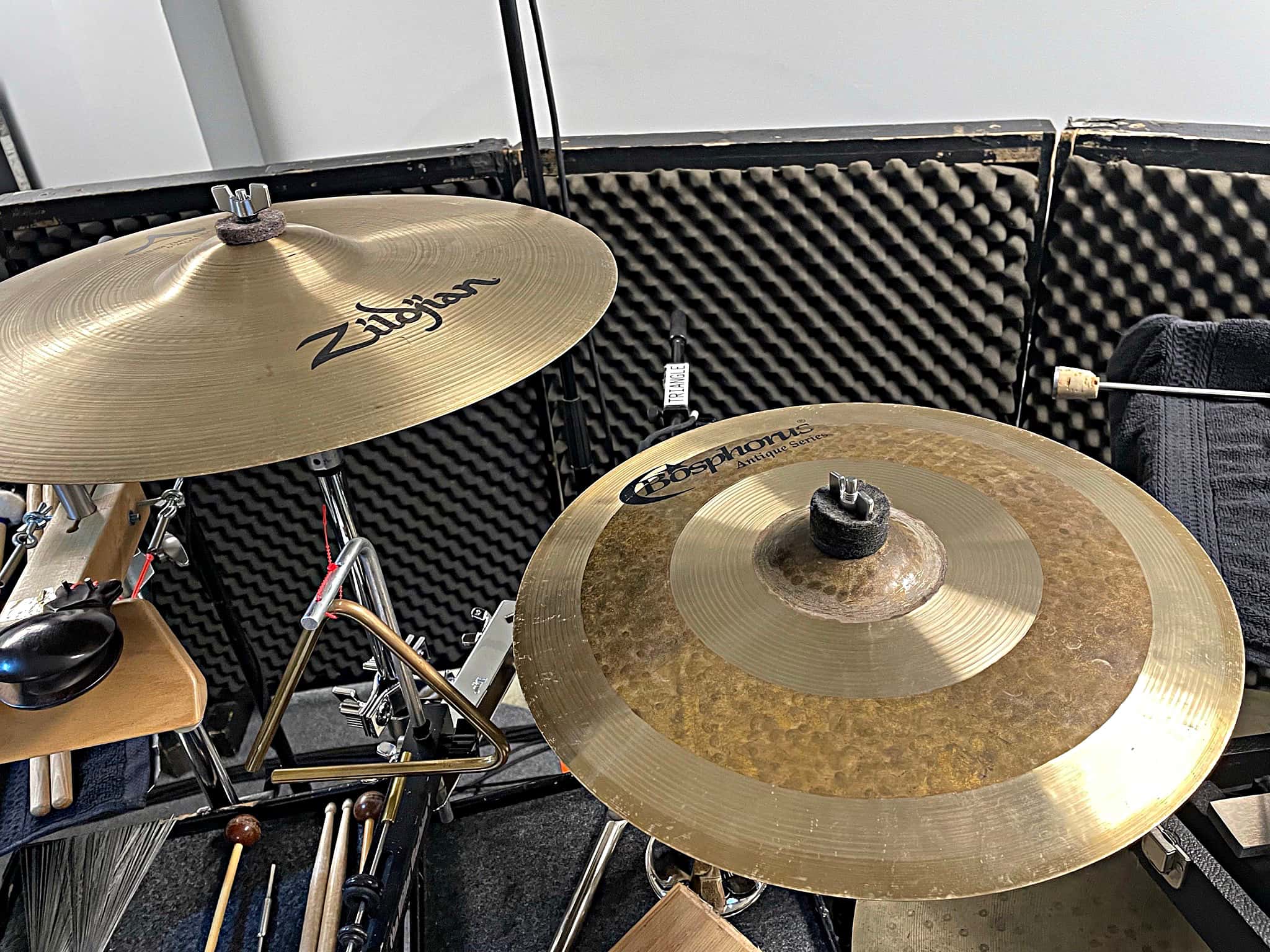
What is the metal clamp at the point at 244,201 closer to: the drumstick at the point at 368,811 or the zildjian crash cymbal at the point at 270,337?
the zildjian crash cymbal at the point at 270,337

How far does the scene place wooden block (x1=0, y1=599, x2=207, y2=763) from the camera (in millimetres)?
826

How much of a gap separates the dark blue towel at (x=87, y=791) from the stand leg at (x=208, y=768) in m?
0.08

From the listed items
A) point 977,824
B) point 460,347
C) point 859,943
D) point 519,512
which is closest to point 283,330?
point 460,347

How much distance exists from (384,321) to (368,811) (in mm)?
781

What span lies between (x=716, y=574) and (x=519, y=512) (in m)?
1.00

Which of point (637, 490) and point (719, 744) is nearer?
point (719, 744)

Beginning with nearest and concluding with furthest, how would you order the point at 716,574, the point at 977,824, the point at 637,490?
1. the point at 977,824
2. the point at 716,574
3. the point at 637,490

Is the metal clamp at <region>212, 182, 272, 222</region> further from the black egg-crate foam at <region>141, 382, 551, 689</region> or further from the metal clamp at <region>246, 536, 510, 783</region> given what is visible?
the black egg-crate foam at <region>141, 382, 551, 689</region>

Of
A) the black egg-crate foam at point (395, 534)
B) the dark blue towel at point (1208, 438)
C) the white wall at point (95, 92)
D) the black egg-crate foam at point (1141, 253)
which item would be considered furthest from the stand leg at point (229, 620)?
the black egg-crate foam at point (1141, 253)

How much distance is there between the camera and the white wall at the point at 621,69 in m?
1.48

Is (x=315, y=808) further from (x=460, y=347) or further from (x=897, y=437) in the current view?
(x=897, y=437)

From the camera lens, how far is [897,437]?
0.85 m

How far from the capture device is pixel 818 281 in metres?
1.41

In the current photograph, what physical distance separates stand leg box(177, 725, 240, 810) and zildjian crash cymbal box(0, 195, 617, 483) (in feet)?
1.87
